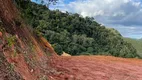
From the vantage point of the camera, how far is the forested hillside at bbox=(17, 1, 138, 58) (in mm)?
40094

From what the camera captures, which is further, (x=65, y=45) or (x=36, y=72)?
(x=65, y=45)

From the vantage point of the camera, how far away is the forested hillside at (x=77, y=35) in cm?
4009

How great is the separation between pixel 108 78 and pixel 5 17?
12.3 ft

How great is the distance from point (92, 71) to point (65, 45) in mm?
29866

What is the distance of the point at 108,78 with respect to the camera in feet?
33.3

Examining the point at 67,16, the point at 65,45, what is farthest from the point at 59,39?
the point at 67,16

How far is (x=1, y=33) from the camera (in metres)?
6.98

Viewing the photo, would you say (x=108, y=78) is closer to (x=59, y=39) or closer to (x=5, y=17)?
(x=5, y=17)

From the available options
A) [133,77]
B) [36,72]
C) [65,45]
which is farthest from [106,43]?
[36,72]

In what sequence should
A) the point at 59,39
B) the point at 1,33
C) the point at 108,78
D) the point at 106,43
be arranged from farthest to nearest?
the point at 106,43, the point at 59,39, the point at 108,78, the point at 1,33

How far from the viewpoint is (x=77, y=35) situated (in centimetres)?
4681

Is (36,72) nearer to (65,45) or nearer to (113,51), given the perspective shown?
(65,45)

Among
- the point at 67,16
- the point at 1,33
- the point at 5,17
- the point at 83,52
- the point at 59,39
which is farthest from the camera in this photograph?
the point at 67,16

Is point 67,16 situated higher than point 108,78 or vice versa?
point 67,16
